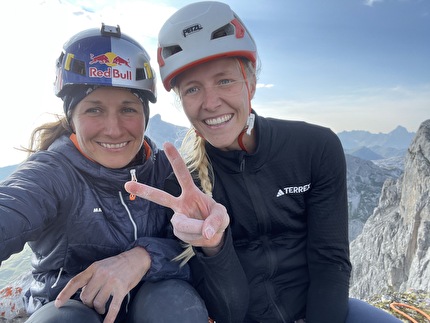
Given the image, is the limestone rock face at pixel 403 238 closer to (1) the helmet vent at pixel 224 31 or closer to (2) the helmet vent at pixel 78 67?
(1) the helmet vent at pixel 224 31

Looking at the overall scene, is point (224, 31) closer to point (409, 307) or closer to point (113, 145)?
point (113, 145)

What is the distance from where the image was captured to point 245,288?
3.81 m

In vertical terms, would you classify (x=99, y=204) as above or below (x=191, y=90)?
below

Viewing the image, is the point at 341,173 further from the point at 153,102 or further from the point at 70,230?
the point at 70,230

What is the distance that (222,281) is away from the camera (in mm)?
3574

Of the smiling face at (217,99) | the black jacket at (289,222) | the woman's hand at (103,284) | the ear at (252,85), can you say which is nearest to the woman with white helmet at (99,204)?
the woman's hand at (103,284)

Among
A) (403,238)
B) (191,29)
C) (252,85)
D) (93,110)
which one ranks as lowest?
(403,238)

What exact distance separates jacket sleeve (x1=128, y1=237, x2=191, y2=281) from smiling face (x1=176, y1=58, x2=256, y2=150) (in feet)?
4.56

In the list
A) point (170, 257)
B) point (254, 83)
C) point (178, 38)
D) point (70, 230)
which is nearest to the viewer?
point (70, 230)

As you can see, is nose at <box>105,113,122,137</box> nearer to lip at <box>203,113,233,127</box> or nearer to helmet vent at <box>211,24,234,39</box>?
lip at <box>203,113,233,127</box>

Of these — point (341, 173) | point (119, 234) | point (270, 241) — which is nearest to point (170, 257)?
point (119, 234)

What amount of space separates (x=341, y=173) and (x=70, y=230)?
10.9ft

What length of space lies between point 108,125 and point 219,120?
1.32 meters

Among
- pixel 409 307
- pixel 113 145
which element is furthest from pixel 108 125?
pixel 409 307
